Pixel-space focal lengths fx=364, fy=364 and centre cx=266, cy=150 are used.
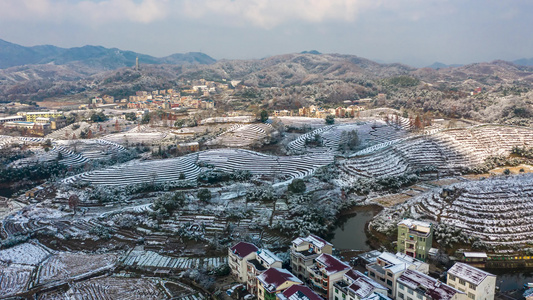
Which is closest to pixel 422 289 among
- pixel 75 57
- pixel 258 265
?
pixel 258 265

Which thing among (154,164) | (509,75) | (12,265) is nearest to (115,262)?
(12,265)

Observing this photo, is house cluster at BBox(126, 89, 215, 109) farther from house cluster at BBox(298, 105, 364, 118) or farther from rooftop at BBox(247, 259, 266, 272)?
rooftop at BBox(247, 259, 266, 272)

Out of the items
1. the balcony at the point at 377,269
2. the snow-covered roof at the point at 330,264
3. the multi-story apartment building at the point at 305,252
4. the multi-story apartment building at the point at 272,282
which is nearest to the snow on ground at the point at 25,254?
the multi-story apartment building at the point at 272,282

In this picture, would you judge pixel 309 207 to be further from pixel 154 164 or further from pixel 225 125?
pixel 225 125

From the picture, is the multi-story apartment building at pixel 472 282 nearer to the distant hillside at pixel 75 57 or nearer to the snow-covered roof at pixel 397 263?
the snow-covered roof at pixel 397 263

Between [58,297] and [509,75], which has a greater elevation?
[509,75]

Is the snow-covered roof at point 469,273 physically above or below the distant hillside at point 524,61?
below

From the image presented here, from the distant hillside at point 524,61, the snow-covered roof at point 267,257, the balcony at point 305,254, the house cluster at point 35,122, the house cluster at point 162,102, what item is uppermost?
the distant hillside at point 524,61
